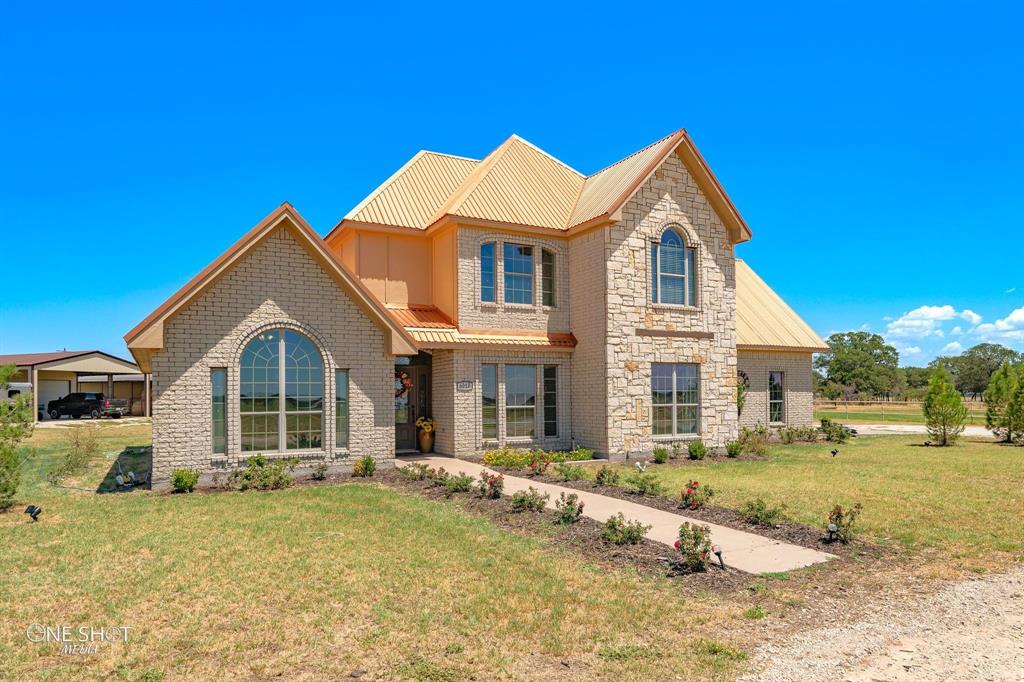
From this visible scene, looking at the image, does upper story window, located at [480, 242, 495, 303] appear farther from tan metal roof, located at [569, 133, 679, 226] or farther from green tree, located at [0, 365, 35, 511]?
green tree, located at [0, 365, 35, 511]

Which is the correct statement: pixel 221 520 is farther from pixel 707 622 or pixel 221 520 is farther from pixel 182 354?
pixel 707 622

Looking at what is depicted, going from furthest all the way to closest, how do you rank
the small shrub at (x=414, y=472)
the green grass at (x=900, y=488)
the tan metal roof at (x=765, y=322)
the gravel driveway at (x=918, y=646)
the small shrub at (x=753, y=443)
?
the tan metal roof at (x=765, y=322) < the small shrub at (x=753, y=443) < the small shrub at (x=414, y=472) < the green grass at (x=900, y=488) < the gravel driveway at (x=918, y=646)

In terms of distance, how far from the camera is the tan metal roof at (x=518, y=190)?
19688mm

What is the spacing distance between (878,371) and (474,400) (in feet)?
282

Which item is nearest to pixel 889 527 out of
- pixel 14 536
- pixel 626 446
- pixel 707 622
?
pixel 707 622

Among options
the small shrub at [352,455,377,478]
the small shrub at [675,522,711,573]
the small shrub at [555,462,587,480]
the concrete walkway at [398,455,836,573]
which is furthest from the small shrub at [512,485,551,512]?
the small shrub at [352,455,377,478]

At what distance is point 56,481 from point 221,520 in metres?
7.15

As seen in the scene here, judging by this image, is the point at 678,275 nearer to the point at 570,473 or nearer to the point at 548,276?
the point at 548,276

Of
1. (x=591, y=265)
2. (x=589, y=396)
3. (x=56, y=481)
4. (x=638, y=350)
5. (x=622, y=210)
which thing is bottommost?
(x=56, y=481)

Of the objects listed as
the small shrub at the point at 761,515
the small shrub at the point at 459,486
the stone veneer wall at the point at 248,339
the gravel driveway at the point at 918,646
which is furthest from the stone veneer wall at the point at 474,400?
the gravel driveway at the point at 918,646

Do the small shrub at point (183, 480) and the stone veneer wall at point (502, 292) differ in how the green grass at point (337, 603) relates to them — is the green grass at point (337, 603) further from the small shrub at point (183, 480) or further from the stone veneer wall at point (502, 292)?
the stone veneer wall at point (502, 292)

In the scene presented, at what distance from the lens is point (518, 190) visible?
21.2m

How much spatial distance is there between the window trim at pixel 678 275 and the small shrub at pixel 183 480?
12.5 m

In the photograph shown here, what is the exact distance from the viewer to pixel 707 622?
6457 mm
